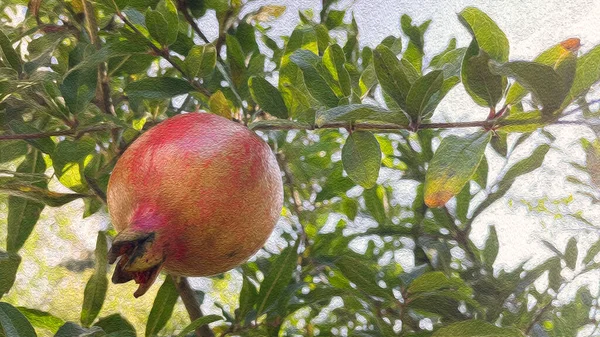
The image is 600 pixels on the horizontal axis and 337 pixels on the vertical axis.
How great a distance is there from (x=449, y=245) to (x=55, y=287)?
0.79 m

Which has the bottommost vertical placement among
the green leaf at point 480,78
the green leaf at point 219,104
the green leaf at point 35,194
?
the green leaf at point 35,194

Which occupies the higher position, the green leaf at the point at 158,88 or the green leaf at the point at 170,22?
the green leaf at the point at 170,22

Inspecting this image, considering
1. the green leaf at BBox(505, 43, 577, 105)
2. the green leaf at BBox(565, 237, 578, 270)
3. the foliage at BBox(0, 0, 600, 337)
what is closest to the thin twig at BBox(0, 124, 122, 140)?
the foliage at BBox(0, 0, 600, 337)

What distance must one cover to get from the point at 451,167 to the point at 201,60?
0.29 m

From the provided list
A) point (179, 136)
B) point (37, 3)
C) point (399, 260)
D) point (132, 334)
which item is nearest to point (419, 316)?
point (399, 260)

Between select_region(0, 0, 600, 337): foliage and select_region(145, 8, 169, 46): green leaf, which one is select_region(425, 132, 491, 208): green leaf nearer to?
select_region(0, 0, 600, 337): foliage

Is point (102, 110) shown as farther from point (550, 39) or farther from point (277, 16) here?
point (550, 39)

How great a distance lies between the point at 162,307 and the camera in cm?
79

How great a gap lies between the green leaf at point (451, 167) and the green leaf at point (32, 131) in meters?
0.45

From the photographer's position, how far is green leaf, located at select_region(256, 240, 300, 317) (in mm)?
793

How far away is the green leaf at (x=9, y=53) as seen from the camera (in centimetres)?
72

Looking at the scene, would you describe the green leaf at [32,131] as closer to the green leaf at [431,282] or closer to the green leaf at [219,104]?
the green leaf at [219,104]

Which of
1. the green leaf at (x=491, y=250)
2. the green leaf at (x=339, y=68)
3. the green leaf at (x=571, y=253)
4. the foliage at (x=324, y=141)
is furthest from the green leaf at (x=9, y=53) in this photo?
the green leaf at (x=571, y=253)

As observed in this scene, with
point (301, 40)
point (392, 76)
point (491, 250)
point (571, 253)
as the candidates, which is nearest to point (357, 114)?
point (392, 76)
